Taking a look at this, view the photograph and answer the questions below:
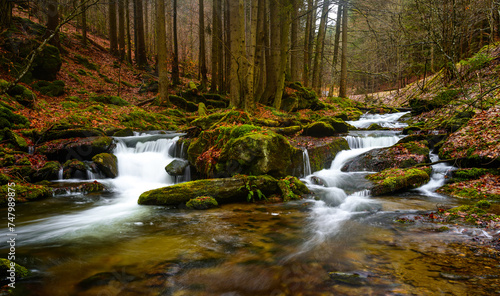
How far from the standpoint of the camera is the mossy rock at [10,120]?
8727mm

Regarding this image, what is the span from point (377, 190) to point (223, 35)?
16.2 metres

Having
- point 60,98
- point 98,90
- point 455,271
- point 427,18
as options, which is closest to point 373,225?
point 455,271

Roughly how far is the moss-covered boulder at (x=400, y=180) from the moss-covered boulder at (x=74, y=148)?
30.0 ft

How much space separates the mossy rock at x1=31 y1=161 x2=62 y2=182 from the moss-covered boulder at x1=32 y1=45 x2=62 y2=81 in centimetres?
806

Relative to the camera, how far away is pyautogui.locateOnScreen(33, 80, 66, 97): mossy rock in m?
12.8

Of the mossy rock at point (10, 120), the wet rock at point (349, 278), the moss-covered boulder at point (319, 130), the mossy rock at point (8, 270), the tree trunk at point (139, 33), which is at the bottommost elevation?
the wet rock at point (349, 278)

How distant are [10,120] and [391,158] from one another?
13345mm

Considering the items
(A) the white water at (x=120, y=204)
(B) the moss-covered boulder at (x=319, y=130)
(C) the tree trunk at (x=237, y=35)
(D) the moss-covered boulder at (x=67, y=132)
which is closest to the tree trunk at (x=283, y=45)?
(C) the tree trunk at (x=237, y=35)

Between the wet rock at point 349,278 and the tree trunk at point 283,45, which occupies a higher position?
the tree trunk at point 283,45

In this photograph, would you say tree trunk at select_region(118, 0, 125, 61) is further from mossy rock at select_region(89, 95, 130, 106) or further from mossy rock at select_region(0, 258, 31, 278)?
mossy rock at select_region(0, 258, 31, 278)

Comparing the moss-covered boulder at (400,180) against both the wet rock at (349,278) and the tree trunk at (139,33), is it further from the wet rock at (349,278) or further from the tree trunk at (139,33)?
the tree trunk at (139,33)

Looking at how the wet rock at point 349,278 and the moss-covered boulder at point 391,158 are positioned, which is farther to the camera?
the moss-covered boulder at point 391,158

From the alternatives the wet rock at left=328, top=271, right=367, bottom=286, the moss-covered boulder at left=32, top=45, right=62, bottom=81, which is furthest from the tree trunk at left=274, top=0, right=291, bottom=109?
the moss-covered boulder at left=32, top=45, right=62, bottom=81

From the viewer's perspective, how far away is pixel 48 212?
18.8 feet
